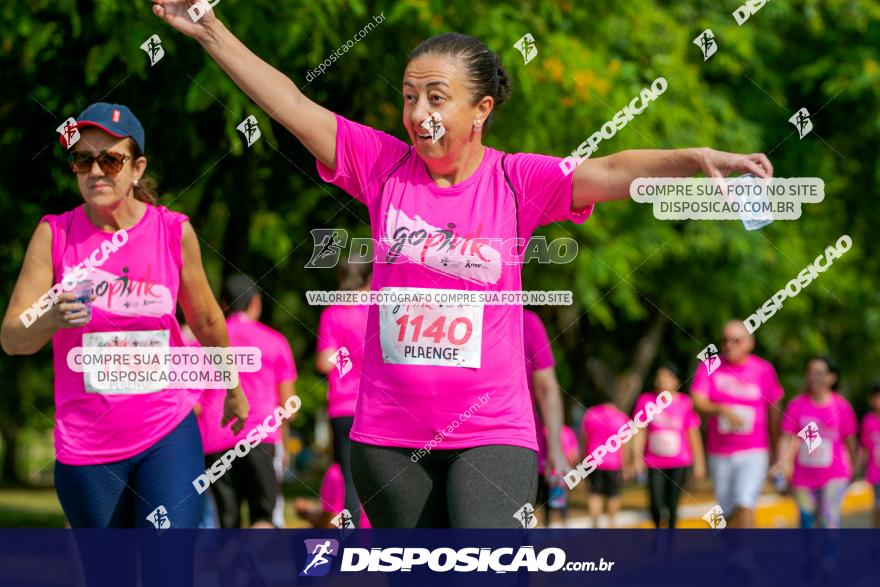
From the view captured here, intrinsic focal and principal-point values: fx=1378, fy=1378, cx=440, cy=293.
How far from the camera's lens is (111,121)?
190 inches

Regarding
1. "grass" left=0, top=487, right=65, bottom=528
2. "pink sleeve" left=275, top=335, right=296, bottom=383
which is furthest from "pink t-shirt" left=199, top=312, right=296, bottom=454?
"grass" left=0, top=487, right=65, bottom=528

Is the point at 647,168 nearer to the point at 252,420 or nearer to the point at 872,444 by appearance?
the point at 252,420

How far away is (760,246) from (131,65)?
8.62 m

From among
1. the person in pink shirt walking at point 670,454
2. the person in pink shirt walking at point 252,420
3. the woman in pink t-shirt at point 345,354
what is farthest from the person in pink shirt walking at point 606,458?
the person in pink shirt walking at point 252,420

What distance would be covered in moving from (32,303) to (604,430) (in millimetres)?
8429

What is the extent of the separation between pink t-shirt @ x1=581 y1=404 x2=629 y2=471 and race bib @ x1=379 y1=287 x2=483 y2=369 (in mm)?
8332

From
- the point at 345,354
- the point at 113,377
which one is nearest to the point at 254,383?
the point at 345,354

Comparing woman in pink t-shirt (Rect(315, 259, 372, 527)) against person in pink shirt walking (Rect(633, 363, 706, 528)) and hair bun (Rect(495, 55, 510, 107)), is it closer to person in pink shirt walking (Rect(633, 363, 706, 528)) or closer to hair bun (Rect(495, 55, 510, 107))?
person in pink shirt walking (Rect(633, 363, 706, 528))

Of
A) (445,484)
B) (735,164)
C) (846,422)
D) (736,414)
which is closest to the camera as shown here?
(735,164)

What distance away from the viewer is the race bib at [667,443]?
10898 millimetres

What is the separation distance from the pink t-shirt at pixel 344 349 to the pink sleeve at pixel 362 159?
3848mm

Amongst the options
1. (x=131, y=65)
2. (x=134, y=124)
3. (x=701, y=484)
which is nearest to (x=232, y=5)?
(x=131, y=65)

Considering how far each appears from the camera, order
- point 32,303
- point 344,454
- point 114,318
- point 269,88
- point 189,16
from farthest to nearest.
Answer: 1. point 344,454
2. point 114,318
3. point 32,303
4. point 189,16
5. point 269,88

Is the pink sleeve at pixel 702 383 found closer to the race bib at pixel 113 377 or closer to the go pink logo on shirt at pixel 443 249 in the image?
the race bib at pixel 113 377
